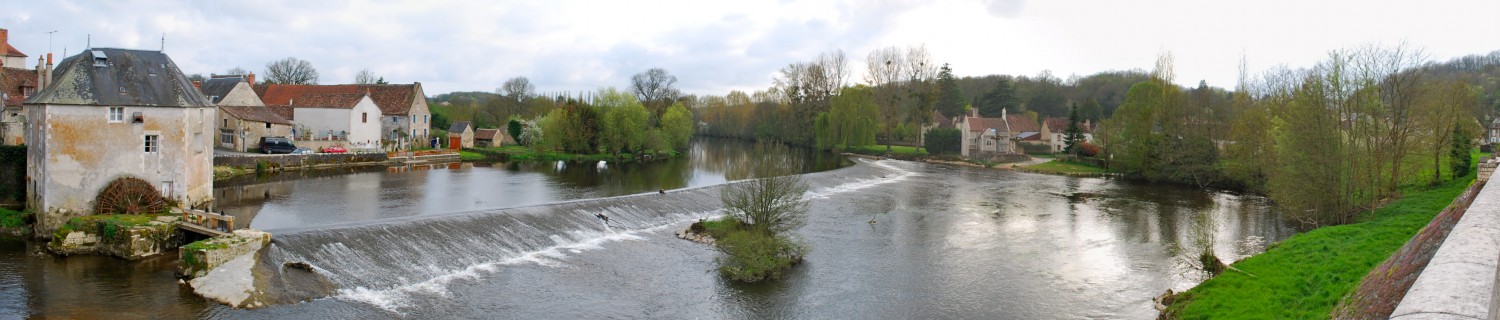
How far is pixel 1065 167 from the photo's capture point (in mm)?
57188

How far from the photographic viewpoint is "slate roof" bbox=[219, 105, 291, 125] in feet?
147

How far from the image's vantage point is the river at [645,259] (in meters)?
15.9

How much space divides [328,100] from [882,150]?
1705 inches

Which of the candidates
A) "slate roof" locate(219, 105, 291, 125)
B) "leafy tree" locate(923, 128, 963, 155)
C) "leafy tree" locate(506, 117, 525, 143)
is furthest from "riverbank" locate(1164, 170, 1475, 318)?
"leafy tree" locate(506, 117, 525, 143)

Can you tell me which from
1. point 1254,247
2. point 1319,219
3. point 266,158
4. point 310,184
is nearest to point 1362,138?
point 1319,219

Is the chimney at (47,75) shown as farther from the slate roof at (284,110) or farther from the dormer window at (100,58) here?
the slate roof at (284,110)

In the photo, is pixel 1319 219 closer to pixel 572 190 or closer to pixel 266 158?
pixel 572 190

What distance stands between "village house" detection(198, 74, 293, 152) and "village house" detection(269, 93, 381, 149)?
1993 millimetres

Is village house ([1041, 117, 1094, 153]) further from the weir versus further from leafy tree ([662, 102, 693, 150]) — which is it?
the weir

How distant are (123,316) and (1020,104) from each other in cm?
9236

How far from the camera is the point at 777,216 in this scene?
A: 23.1 meters

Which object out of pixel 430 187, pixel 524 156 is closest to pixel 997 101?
pixel 524 156

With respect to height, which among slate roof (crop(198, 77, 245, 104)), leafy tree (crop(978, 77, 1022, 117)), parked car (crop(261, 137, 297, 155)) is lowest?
parked car (crop(261, 137, 297, 155))

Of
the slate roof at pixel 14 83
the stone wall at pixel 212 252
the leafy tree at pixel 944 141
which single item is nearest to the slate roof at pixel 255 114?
the slate roof at pixel 14 83
